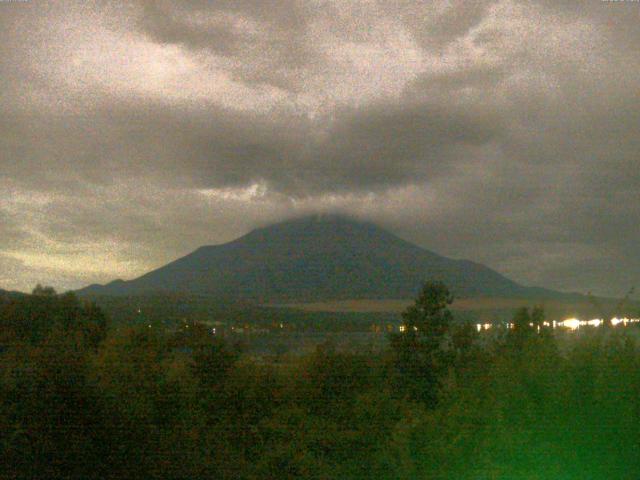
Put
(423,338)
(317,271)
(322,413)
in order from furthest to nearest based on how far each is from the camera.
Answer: (317,271), (423,338), (322,413)

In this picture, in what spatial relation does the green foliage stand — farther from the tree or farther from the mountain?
the mountain

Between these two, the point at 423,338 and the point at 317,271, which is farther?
the point at 317,271

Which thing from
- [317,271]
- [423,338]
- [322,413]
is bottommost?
[322,413]

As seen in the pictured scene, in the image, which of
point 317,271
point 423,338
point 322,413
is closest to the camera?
point 322,413

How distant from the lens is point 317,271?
38.7 metres

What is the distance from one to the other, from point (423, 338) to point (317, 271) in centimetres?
1824

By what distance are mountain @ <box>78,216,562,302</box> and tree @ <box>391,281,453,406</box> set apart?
265 cm

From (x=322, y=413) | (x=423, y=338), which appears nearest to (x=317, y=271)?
(x=423, y=338)

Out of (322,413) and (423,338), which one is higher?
(423,338)

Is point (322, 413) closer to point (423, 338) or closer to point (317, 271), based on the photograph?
point (423, 338)

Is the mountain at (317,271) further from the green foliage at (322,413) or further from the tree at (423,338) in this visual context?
the green foliage at (322,413)

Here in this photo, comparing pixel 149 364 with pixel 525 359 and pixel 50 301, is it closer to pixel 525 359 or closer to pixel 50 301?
pixel 525 359

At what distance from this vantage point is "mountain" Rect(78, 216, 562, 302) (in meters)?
30.7

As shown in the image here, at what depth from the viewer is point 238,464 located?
7.76 meters
